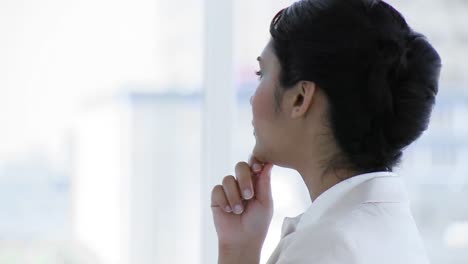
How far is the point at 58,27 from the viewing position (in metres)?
2.10

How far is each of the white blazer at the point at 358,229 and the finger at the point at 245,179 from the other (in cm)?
18

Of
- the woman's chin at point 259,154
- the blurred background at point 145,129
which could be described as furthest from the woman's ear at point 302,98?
the blurred background at point 145,129

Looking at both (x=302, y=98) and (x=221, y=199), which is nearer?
(x=302, y=98)

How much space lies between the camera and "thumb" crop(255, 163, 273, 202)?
126 centimetres

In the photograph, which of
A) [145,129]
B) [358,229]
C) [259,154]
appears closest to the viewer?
[358,229]

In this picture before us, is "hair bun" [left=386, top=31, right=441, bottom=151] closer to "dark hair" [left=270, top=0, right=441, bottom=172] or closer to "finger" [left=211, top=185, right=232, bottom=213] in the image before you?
"dark hair" [left=270, top=0, right=441, bottom=172]

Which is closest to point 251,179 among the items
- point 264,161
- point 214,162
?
point 264,161

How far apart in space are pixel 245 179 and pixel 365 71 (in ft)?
1.09

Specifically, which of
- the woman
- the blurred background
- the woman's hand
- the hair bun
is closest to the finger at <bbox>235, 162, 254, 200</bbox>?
the woman's hand

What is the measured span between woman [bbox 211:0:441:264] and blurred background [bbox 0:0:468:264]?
983 mm

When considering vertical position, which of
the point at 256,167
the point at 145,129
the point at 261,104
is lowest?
the point at 145,129

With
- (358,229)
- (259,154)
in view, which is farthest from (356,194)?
(259,154)

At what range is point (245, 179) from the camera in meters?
1.24

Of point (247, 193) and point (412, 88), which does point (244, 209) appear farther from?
point (412, 88)
